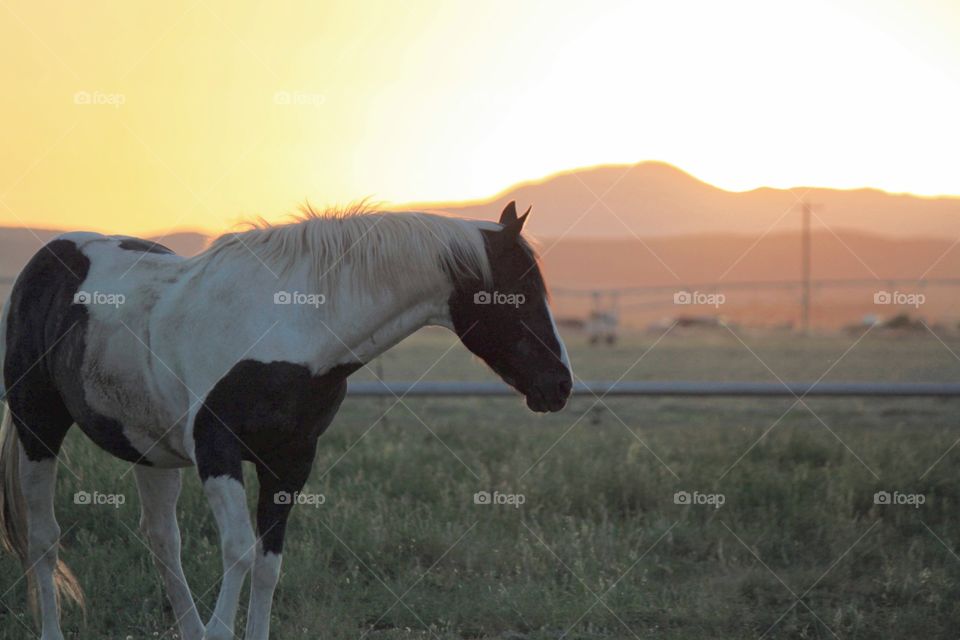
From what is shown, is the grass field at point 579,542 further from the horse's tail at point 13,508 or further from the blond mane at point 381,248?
the blond mane at point 381,248

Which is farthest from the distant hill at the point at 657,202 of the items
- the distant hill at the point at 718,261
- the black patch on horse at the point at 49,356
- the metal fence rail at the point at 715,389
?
the distant hill at the point at 718,261

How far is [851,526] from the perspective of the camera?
243 inches

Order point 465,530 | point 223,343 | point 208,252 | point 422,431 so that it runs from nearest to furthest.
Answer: point 223,343
point 208,252
point 465,530
point 422,431

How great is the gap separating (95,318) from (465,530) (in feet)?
8.45

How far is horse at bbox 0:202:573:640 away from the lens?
12.4 feet

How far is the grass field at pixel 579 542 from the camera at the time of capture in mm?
4895

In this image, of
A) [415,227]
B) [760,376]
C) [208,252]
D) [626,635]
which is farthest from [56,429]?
[760,376]

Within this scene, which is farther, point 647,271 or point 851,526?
point 647,271

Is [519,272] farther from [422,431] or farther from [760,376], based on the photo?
[760,376]

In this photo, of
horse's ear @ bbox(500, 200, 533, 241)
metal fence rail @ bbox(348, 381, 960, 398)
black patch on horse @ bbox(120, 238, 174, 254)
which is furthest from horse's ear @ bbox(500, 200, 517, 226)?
metal fence rail @ bbox(348, 381, 960, 398)

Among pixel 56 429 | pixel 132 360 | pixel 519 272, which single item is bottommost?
pixel 56 429

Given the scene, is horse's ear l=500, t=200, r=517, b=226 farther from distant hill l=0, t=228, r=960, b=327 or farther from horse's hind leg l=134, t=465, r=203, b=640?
distant hill l=0, t=228, r=960, b=327

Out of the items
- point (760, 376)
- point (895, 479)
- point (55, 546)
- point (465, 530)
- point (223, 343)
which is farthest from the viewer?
point (760, 376)

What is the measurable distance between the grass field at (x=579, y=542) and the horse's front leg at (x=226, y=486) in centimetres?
91
